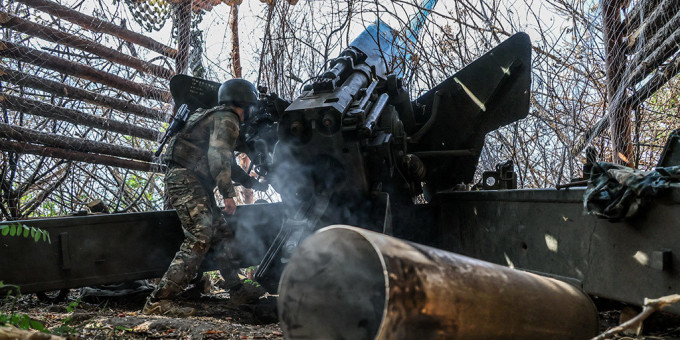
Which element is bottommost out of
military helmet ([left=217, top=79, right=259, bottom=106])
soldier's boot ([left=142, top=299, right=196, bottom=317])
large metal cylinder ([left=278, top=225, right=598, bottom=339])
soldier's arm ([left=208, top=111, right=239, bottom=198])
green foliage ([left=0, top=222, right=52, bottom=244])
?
soldier's boot ([left=142, top=299, right=196, bottom=317])

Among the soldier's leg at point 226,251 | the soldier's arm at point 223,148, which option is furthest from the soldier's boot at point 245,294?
the soldier's arm at point 223,148

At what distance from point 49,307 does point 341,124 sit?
295 centimetres

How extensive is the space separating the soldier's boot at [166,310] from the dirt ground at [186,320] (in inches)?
4.0

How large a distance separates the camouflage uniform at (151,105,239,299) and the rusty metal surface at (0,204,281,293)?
0.29 metres

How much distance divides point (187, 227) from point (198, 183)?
46 centimetres

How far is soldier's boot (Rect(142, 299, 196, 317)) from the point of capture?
13.5ft

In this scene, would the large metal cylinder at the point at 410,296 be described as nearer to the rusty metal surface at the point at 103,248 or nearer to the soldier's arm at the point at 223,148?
the soldier's arm at the point at 223,148

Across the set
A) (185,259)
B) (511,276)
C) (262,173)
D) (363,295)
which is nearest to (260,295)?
(185,259)

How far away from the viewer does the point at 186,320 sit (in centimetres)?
358

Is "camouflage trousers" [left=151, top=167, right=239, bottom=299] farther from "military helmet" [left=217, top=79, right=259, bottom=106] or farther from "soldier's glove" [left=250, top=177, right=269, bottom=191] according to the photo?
"military helmet" [left=217, top=79, right=259, bottom=106]

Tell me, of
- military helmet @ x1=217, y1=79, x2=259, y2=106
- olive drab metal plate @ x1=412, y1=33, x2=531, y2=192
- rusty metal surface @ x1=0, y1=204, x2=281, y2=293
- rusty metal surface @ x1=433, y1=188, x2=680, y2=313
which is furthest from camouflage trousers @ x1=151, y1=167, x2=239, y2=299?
rusty metal surface @ x1=433, y1=188, x2=680, y2=313

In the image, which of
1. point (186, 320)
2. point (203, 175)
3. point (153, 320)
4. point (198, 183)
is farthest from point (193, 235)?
point (153, 320)

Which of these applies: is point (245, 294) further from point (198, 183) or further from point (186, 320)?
point (198, 183)

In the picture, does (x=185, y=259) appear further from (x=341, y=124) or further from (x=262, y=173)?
(x=341, y=124)
